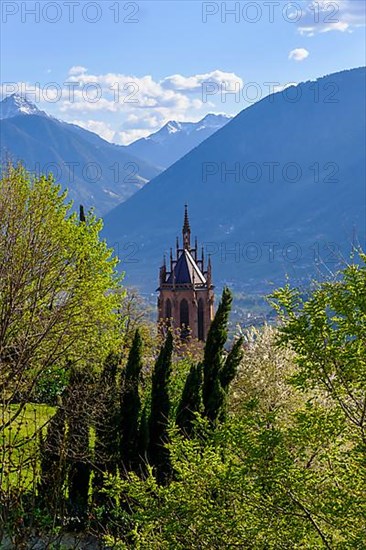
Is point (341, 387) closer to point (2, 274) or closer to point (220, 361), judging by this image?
point (2, 274)

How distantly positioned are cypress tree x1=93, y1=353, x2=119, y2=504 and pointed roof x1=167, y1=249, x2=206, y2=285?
41.5 meters

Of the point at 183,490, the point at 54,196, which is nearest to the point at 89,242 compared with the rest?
the point at 54,196

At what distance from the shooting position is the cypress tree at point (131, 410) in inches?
747

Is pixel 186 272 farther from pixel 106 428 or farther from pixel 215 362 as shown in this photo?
pixel 215 362

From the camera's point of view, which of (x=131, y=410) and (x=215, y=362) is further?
(x=131, y=410)

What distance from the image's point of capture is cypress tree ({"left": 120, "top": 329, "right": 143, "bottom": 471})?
19.0 meters

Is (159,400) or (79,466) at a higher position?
(159,400)

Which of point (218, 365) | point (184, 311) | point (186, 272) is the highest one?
point (186, 272)

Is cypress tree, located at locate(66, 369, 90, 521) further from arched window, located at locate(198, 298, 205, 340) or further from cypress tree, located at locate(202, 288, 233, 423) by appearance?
arched window, located at locate(198, 298, 205, 340)

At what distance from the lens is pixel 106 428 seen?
1891 cm

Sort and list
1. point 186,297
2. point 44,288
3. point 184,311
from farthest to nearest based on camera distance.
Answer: point 184,311
point 186,297
point 44,288

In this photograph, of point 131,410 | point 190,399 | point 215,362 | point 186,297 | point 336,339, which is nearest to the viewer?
point 336,339

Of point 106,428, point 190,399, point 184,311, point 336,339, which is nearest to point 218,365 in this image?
point 190,399

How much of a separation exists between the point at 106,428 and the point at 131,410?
836 millimetres
